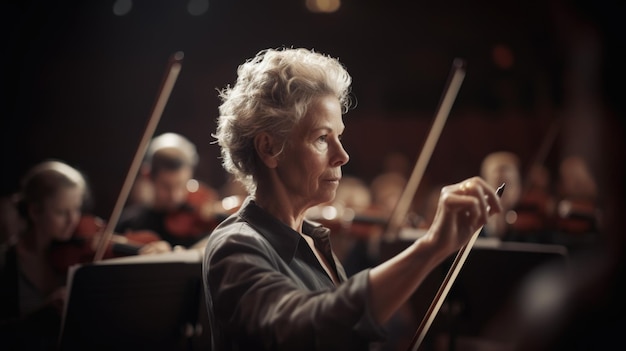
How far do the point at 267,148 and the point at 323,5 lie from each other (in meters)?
5.49

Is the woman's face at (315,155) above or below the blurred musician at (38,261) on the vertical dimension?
above

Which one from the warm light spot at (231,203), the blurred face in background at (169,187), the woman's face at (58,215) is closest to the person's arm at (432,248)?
the woman's face at (58,215)

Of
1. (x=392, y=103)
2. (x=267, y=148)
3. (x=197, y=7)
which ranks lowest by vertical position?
(x=267, y=148)

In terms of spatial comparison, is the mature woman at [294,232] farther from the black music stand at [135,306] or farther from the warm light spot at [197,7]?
the warm light spot at [197,7]

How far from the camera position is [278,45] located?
22.5ft

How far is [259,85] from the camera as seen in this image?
49.1 inches

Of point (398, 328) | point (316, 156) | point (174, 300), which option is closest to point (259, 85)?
point (316, 156)

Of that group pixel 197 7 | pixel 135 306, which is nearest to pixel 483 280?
pixel 135 306

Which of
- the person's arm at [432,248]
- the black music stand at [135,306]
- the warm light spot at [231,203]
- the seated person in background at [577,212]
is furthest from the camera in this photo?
the seated person in background at [577,212]

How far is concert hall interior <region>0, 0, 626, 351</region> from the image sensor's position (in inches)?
190

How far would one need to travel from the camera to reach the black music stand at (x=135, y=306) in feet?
5.74

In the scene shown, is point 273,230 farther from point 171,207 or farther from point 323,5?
point 323,5

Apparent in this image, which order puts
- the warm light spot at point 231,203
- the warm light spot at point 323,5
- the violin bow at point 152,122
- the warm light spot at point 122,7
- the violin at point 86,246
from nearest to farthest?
the violin bow at point 152,122, the violin at point 86,246, the warm light spot at point 231,203, the warm light spot at point 122,7, the warm light spot at point 323,5

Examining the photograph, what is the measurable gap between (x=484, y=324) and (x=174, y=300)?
45.9 inches
